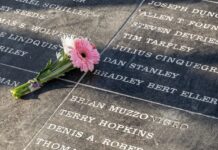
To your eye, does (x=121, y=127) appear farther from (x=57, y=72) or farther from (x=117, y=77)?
(x=57, y=72)

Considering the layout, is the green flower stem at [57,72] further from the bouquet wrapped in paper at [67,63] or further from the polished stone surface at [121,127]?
the polished stone surface at [121,127]

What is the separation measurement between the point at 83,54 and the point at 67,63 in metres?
0.23

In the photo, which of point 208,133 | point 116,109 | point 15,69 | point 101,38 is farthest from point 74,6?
point 208,133

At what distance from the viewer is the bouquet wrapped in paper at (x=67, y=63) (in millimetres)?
8016

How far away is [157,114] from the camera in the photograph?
770cm

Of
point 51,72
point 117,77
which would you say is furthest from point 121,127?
point 51,72

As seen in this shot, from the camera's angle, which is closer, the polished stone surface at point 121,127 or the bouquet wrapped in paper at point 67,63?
the polished stone surface at point 121,127

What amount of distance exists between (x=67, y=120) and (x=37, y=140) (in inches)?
16.8

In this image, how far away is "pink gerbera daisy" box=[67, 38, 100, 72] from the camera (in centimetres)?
802

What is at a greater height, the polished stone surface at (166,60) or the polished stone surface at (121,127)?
the polished stone surface at (166,60)

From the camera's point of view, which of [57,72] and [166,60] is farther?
[166,60]

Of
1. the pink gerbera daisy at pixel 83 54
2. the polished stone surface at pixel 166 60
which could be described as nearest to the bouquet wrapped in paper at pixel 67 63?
the pink gerbera daisy at pixel 83 54

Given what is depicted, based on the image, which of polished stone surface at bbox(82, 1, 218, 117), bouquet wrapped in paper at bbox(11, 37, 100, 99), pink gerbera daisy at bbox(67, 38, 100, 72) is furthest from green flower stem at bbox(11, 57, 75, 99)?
polished stone surface at bbox(82, 1, 218, 117)

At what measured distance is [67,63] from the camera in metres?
8.17
